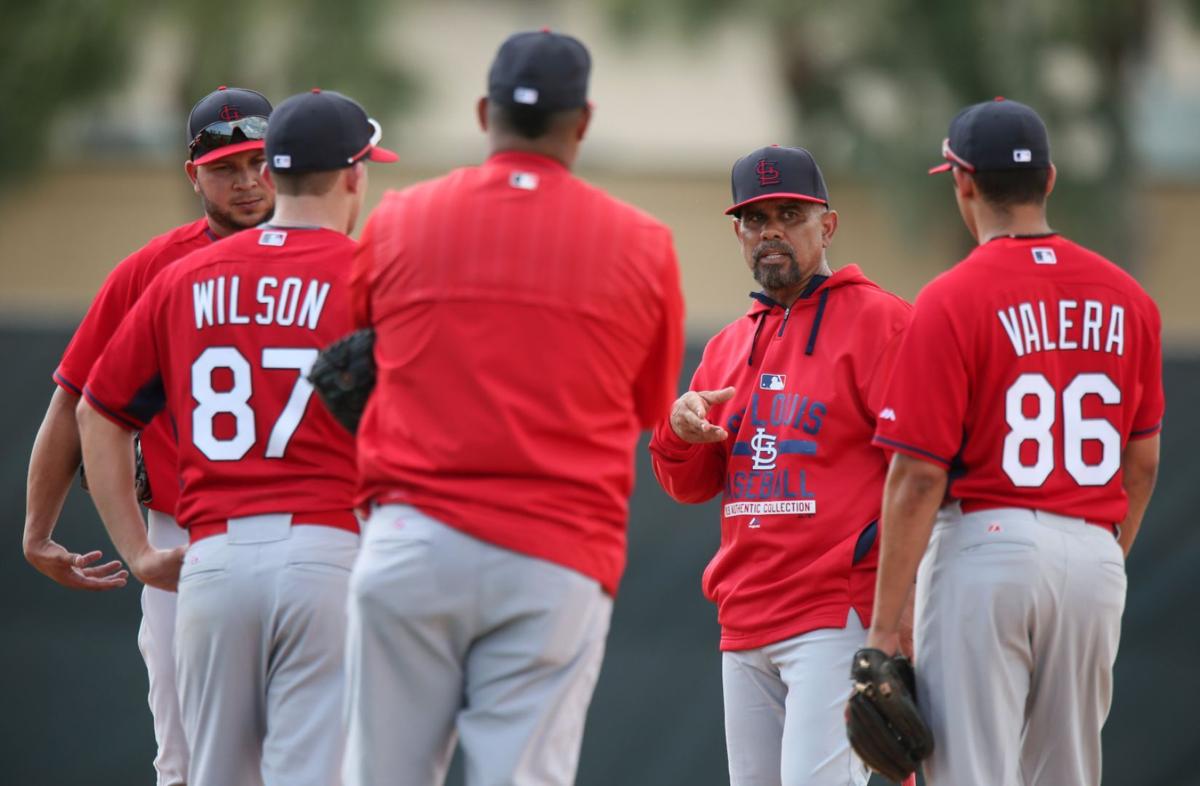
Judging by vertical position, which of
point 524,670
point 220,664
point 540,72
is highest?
point 540,72

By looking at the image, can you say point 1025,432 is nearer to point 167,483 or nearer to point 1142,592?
point 167,483

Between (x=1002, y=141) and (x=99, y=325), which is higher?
(x=1002, y=141)

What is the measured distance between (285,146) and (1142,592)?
4944 millimetres

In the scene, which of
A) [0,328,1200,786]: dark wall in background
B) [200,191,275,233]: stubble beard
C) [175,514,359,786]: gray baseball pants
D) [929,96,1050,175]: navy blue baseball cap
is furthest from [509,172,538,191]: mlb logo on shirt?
[0,328,1200,786]: dark wall in background

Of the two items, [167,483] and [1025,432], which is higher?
[1025,432]

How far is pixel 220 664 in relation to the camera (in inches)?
143

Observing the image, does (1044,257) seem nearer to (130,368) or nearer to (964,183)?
(964,183)

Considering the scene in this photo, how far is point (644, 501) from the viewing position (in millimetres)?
7344

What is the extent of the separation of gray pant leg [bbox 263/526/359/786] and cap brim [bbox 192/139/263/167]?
134cm

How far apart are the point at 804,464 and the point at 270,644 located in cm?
164

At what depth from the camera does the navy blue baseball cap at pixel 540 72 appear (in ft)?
10.7

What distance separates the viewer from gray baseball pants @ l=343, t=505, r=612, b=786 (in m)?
3.10

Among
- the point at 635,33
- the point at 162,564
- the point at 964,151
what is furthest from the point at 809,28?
the point at 162,564

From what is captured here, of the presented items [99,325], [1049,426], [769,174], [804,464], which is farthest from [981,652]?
[99,325]
